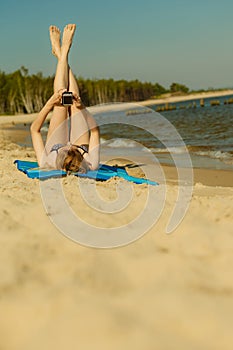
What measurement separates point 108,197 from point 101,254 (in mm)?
1307

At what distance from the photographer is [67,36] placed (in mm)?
5539

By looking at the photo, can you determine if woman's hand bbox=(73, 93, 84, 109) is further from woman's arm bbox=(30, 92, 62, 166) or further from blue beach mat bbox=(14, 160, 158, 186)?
blue beach mat bbox=(14, 160, 158, 186)

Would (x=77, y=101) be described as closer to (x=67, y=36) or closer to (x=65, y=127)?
(x=65, y=127)

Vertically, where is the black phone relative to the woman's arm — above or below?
above

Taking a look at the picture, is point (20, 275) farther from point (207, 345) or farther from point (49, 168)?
point (49, 168)

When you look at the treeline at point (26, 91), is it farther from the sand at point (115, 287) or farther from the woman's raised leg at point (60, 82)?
the sand at point (115, 287)

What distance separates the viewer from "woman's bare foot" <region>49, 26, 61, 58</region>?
561cm

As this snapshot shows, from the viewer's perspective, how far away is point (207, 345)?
1614 mm

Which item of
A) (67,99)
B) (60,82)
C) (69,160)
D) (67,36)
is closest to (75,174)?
(69,160)

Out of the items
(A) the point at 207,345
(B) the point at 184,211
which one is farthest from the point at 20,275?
(B) the point at 184,211

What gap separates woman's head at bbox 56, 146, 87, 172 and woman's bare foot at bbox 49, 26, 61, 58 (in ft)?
4.91

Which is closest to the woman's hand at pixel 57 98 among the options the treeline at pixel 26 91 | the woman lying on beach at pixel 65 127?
the woman lying on beach at pixel 65 127

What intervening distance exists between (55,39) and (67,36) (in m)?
0.21

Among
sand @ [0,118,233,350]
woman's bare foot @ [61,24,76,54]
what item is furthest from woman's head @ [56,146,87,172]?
sand @ [0,118,233,350]
